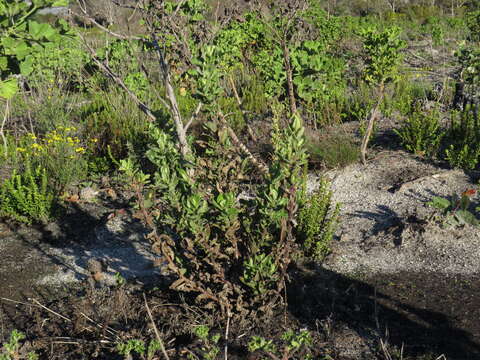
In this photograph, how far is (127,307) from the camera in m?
3.02

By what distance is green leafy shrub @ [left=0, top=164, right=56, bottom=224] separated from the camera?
4.27 metres

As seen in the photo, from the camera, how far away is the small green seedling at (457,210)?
135 inches

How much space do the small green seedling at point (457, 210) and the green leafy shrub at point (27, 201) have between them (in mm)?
3132

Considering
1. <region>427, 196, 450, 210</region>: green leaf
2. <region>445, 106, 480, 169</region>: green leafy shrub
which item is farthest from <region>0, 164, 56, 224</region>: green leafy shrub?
<region>445, 106, 480, 169</region>: green leafy shrub

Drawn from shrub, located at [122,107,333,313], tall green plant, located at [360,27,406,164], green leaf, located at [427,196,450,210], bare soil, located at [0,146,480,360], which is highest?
tall green plant, located at [360,27,406,164]

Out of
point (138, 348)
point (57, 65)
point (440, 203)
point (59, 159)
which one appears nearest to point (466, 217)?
point (440, 203)

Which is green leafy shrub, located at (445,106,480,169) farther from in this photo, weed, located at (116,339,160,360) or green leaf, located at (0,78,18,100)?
green leaf, located at (0,78,18,100)

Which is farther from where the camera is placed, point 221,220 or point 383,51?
point 383,51

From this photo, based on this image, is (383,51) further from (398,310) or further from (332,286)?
(398,310)

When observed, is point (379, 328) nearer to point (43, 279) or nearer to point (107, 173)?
point (43, 279)

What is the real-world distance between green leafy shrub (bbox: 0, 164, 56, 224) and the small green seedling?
10.3 ft

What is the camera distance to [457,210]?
3516mm

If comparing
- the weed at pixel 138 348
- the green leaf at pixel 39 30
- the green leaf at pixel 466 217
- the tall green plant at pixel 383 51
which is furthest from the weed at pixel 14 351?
the tall green plant at pixel 383 51

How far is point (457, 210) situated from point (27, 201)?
3.42 metres
